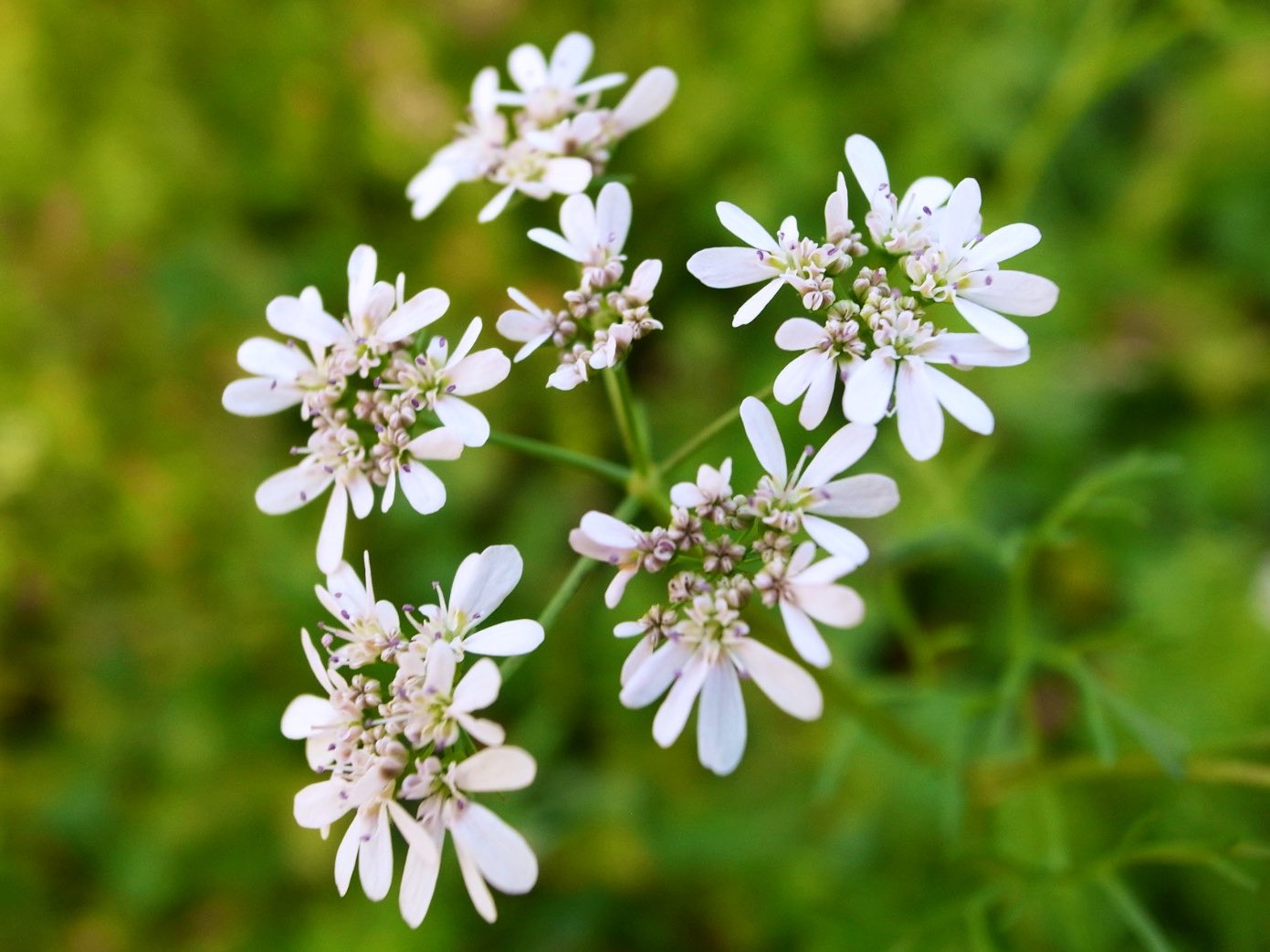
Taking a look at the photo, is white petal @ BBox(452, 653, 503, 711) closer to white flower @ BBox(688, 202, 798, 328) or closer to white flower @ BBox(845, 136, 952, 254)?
white flower @ BBox(688, 202, 798, 328)

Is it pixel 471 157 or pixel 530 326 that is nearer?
pixel 530 326

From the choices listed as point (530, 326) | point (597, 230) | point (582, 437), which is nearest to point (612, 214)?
point (597, 230)

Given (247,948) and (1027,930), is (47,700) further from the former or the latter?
(1027,930)

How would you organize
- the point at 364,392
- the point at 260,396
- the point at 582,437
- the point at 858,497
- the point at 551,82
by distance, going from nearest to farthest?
the point at 858,497 → the point at 364,392 → the point at 260,396 → the point at 551,82 → the point at 582,437

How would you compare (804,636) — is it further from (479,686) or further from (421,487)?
(421,487)

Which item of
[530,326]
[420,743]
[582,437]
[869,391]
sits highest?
[582,437]

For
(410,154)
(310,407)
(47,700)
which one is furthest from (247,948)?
(410,154)

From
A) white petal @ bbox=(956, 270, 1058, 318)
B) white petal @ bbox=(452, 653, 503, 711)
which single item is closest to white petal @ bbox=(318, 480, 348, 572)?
white petal @ bbox=(452, 653, 503, 711)
